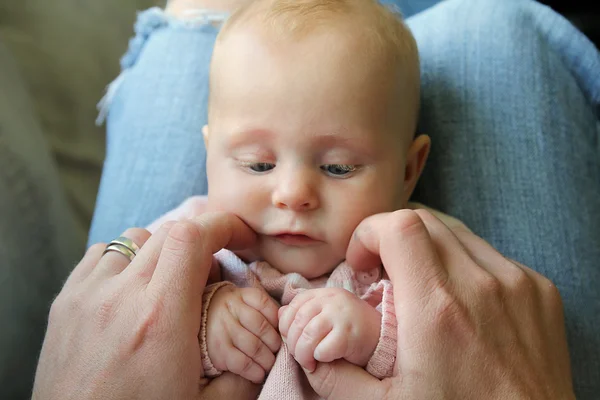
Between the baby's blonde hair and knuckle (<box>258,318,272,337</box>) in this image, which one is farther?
the baby's blonde hair

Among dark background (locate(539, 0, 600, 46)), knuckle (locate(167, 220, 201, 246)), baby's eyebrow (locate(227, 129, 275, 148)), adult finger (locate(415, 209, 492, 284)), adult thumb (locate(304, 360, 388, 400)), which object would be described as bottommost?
dark background (locate(539, 0, 600, 46))

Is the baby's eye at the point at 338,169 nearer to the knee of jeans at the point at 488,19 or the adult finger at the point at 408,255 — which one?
the adult finger at the point at 408,255

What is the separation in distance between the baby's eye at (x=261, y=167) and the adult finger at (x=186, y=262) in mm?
116

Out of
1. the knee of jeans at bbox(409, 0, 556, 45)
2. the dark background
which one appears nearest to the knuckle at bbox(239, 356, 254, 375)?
the knee of jeans at bbox(409, 0, 556, 45)

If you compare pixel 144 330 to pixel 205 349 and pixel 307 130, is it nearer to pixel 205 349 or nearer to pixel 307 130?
pixel 205 349

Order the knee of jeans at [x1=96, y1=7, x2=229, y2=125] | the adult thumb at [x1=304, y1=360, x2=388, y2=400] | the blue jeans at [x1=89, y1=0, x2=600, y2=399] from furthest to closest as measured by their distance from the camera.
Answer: the knee of jeans at [x1=96, y1=7, x2=229, y2=125] → the blue jeans at [x1=89, y1=0, x2=600, y2=399] → the adult thumb at [x1=304, y1=360, x2=388, y2=400]

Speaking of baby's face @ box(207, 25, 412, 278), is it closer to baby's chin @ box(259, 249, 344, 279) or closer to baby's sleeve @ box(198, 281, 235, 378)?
baby's chin @ box(259, 249, 344, 279)

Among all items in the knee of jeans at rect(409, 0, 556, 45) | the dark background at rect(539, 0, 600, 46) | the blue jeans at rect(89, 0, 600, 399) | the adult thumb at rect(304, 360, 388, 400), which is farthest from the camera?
→ the dark background at rect(539, 0, 600, 46)

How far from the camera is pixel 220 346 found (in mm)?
835

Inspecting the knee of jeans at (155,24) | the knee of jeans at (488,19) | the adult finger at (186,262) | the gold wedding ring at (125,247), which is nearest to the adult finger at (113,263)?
the gold wedding ring at (125,247)

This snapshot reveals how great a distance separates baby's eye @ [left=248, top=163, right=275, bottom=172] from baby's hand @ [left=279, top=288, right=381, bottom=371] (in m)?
0.24

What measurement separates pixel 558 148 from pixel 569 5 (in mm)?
956

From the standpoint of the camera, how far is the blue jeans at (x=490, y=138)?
1.11m

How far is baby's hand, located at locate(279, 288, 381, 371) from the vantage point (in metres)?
0.78
